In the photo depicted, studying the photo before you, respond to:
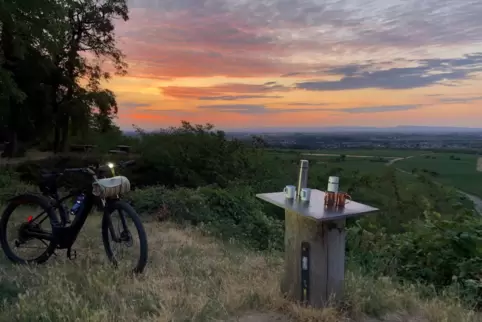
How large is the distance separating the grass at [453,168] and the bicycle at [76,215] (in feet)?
64.8

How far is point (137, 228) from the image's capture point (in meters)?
4.10

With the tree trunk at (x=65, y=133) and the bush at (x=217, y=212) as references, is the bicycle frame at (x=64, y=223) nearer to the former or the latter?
the bush at (x=217, y=212)

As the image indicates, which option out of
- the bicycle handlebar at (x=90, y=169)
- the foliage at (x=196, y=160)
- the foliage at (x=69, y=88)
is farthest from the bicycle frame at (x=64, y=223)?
the foliage at (x=69, y=88)

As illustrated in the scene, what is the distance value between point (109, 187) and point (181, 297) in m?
1.42

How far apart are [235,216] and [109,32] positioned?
20068 millimetres

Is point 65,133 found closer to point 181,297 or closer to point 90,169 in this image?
point 90,169

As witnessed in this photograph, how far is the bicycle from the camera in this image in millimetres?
4223

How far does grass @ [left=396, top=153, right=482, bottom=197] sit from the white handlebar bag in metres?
19.8

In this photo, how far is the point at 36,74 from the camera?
75.2ft

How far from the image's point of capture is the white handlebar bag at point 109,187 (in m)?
4.20

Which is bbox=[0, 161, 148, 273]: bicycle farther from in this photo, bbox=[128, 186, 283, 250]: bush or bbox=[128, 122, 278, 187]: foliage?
bbox=[128, 122, 278, 187]: foliage

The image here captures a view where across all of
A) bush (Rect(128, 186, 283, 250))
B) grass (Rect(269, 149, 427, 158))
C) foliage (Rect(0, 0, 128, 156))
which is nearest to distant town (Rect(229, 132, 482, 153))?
grass (Rect(269, 149, 427, 158))

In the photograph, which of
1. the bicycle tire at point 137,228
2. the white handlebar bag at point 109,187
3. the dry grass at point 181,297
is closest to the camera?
the dry grass at point 181,297

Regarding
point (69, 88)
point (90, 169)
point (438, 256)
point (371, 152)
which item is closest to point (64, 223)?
point (90, 169)
